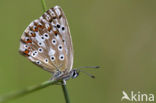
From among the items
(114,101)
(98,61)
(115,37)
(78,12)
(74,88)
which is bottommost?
(114,101)

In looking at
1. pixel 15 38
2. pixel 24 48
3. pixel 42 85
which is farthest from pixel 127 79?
pixel 42 85

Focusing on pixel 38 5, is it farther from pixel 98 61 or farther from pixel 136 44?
pixel 136 44

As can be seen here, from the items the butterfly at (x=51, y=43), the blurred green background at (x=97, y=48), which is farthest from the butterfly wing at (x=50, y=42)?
the blurred green background at (x=97, y=48)

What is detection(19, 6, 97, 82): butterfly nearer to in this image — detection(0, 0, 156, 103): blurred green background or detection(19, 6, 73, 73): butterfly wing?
detection(19, 6, 73, 73): butterfly wing

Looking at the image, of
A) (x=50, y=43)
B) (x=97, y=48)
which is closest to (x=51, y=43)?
(x=50, y=43)

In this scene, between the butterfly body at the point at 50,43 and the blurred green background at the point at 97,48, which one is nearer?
the butterfly body at the point at 50,43

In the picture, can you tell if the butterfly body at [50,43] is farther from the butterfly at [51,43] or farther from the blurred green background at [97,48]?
the blurred green background at [97,48]

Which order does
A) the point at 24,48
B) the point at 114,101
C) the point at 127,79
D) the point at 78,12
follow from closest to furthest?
the point at 24,48
the point at 114,101
the point at 127,79
the point at 78,12

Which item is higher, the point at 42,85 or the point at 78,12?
the point at 78,12
